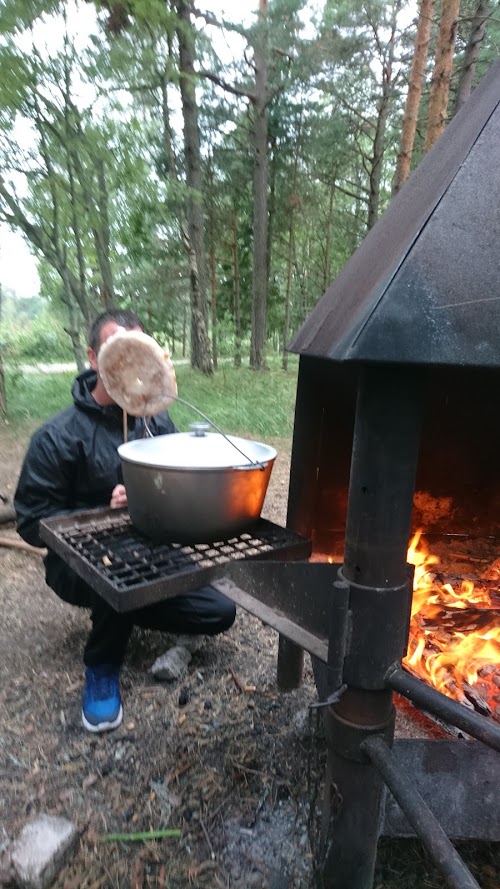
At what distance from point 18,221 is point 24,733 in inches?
281

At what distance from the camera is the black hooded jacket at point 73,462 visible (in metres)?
2.26

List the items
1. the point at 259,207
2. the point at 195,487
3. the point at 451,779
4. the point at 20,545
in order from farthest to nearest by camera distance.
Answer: the point at 259,207, the point at 20,545, the point at 451,779, the point at 195,487

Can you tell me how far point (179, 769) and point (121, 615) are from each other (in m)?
0.62

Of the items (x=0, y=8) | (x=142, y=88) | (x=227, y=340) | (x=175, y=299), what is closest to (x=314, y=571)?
(x=0, y=8)

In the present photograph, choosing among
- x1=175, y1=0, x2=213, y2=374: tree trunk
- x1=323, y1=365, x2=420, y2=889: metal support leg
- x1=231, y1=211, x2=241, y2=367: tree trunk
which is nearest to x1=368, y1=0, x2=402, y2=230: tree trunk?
x1=175, y1=0, x2=213, y2=374: tree trunk

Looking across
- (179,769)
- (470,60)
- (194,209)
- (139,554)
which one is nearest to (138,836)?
(179,769)

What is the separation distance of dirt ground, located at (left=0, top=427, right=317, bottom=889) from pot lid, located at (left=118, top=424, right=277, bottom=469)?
1179mm

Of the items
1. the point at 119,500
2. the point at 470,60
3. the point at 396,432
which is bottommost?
the point at 119,500

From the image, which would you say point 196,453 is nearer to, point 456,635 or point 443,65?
point 456,635

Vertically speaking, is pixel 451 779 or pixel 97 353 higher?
pixel 97 353

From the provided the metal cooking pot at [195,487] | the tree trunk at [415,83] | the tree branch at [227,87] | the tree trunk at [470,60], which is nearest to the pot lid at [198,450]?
the metal cooking pot at [195,487]

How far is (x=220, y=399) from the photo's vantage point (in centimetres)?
956

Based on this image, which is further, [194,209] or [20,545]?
[194,209]

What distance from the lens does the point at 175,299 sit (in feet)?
46.2
